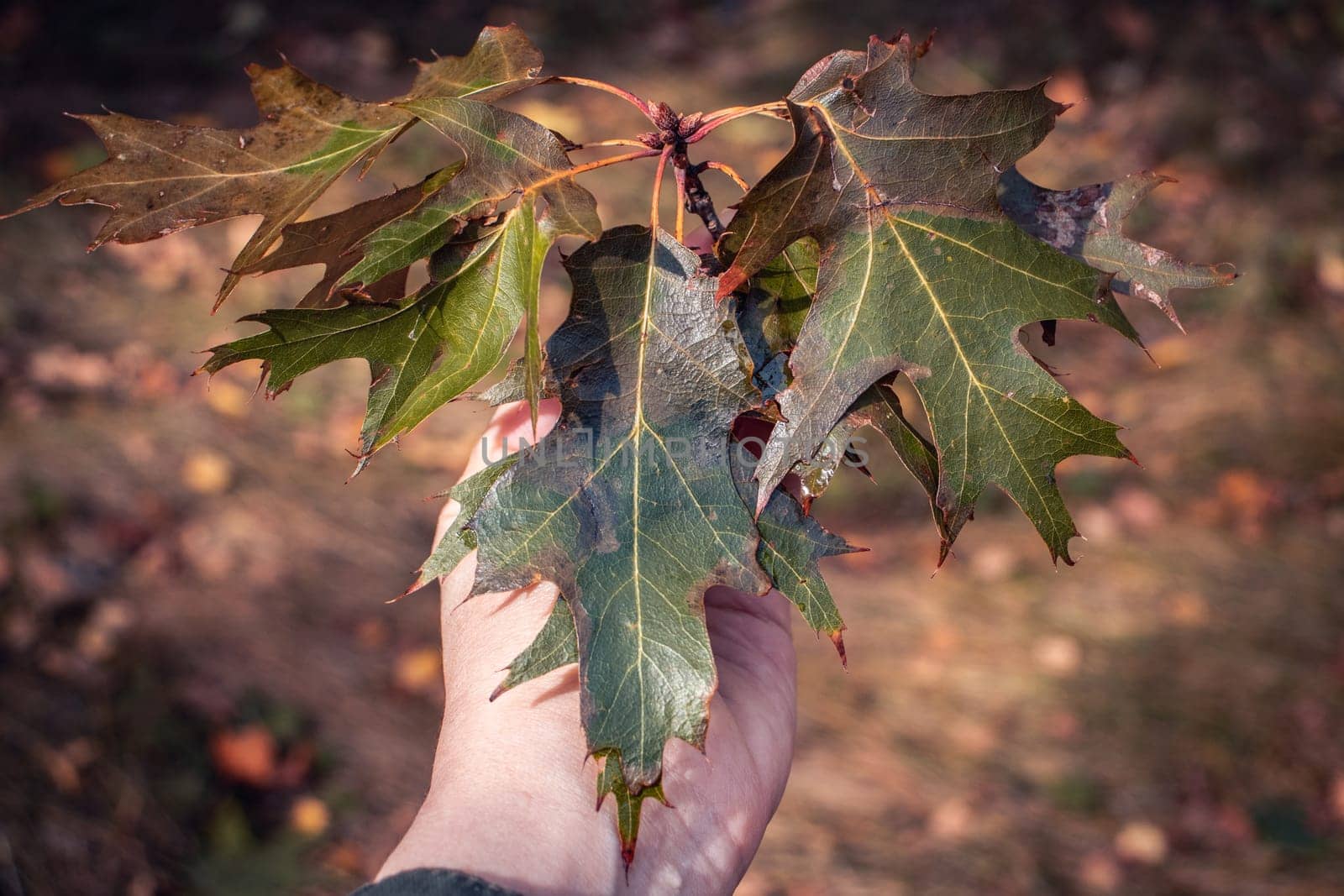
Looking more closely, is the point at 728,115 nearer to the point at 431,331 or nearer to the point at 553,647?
the point at 431,331

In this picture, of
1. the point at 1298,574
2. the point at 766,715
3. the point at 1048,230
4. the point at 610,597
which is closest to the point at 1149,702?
the point at 1298,574

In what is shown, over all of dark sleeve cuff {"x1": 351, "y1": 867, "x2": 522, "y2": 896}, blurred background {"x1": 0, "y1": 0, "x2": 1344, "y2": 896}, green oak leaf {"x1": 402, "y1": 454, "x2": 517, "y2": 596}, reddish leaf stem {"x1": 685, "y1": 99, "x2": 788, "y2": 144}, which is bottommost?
blurred background {"x1": 0, "y1": 0, "x2": 1344, "y2": 896}

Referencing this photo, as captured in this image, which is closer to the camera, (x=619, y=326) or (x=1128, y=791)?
(x=619, y=326)

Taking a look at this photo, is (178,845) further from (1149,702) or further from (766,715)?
(1149,702)

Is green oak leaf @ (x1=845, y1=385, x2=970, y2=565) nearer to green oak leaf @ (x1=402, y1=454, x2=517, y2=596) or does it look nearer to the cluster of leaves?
the cluster of leaves

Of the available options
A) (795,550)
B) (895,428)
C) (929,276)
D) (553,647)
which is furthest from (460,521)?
(929,276)

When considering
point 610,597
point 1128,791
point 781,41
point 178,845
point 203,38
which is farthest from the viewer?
point 781,41

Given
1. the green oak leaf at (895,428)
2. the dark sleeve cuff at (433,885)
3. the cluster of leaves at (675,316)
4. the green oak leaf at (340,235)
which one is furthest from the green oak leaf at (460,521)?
the green oak leaf at (895,428)

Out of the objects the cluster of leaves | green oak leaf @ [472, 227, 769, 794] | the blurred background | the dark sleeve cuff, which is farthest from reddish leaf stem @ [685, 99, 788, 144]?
the blurred background
